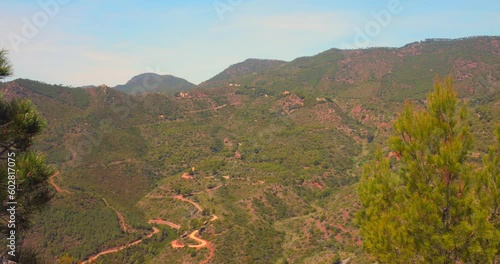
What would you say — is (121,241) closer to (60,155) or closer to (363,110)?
(60,155)

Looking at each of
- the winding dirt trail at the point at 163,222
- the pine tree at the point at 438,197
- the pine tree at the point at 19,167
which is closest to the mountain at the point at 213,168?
the winding dirt trail at the point at 163,222

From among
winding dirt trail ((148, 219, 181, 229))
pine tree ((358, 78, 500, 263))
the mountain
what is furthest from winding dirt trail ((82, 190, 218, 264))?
pine tree ((358, 78, 500, 263))

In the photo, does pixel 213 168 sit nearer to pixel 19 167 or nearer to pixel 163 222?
pixel 163 222

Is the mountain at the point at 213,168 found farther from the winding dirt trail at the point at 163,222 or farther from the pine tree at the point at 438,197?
the pine tree at the point at 438,197

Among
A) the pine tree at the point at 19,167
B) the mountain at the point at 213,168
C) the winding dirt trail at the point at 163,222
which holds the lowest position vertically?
the winding dirt trail at the point at 163,222

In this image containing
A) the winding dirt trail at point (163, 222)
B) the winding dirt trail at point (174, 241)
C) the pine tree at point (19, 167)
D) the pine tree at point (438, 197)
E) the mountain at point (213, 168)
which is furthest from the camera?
the winding dirt trail at point (163, 222)

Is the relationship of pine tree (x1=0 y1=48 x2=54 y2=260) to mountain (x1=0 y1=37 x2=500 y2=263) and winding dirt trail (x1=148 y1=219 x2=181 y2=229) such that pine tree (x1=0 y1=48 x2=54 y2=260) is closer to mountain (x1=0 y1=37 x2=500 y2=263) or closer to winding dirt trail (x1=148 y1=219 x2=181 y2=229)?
mountain (x1=0 y1=37 x2=500 y2=263)
